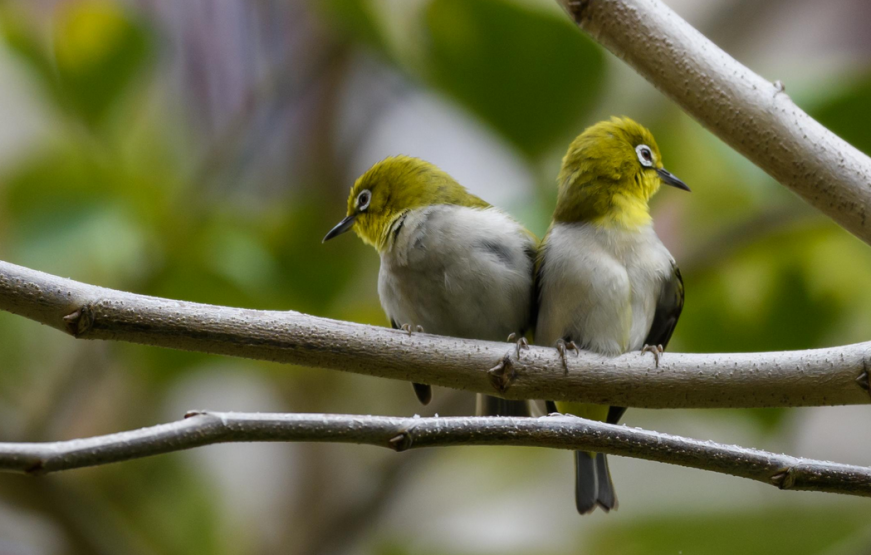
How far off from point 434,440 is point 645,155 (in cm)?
92

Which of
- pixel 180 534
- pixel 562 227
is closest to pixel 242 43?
pixel 180 534

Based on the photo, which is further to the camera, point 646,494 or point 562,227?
point 646,494

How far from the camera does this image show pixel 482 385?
3.10ft

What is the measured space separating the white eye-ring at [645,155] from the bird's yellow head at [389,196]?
293 millimetres

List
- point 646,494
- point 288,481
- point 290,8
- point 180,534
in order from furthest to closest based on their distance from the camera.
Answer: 1. point 646,494
2. point 290,8
3. point 288,481
4. point 180,534

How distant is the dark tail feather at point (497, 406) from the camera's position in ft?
4.88

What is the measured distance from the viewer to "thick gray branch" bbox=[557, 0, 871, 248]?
936mm

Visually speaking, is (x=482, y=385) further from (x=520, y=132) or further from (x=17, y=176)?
(x=17, y=176)

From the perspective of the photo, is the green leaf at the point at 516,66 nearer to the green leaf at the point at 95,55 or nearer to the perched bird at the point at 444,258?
the perched bird at the point at 444,258

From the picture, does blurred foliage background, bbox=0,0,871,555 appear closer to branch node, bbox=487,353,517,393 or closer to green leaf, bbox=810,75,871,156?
green leaf, bbox=810,75,871,156

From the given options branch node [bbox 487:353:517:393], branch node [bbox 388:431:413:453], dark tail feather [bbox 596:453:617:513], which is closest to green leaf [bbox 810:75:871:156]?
dark tail feather [bbox 596:453:617:513]

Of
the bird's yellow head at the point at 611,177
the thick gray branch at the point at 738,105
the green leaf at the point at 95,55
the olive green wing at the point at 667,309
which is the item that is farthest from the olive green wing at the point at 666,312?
the green leaf at the point at 95,55

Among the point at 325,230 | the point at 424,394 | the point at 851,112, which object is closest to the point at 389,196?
the point at 424,394

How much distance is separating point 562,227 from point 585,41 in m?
0.51
